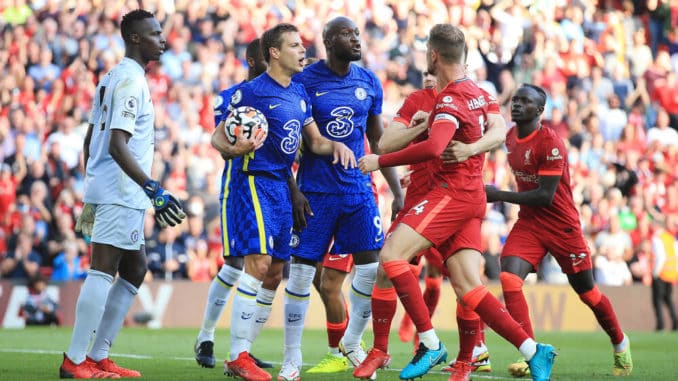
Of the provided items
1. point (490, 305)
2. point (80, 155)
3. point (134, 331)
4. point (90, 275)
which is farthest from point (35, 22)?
point (490, 305)

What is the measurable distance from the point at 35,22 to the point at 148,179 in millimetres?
12949

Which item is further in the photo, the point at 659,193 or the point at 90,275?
the point at 659,193

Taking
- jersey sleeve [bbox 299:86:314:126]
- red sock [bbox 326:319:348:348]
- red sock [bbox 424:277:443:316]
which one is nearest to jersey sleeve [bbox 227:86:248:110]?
jersey sleeve [bbox 299:86:314:126]

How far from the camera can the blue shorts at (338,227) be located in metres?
8.79

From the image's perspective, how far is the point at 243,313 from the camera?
779 centimetres

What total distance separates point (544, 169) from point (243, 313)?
2.97 metres

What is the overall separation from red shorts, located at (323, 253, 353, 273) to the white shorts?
6.18 ft

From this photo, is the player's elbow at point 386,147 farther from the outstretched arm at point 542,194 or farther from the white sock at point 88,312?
the white sock at point 88,312

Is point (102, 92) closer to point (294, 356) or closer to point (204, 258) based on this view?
point (294, 356)

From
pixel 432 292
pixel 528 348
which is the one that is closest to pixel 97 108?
pixel 528 348

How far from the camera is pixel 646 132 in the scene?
23219mm

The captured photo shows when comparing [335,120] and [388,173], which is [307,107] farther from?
[388,173]

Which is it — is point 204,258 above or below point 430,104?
below

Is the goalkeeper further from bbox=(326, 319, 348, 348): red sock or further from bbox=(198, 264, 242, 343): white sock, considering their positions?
bbox=(326, 319, 348, 348): red sock
